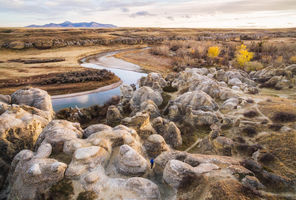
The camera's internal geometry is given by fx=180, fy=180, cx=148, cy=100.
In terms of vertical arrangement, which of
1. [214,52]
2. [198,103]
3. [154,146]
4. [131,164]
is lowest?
[198,103]

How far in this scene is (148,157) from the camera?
1207 cm

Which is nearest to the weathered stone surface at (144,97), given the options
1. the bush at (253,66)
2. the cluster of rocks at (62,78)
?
the cluster of rocks at (62,78)

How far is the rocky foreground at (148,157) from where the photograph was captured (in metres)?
7.41

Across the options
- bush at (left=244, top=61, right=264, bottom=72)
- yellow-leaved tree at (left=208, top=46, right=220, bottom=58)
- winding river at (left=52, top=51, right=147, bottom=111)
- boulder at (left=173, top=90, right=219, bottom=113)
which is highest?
yellow-leaved tree at (left=208, top=46, right=220, bottom=58)

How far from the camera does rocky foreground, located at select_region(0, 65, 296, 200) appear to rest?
7.41m

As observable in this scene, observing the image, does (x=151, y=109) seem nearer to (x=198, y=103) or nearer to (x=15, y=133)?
(x=198, y=103)

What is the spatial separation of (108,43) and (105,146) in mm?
83628

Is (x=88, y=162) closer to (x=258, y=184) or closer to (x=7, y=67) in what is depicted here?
(x=258, y=184)

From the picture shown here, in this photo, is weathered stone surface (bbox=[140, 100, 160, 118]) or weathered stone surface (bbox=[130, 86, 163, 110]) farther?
weathered stone surface (bbox=[130, 86, 163, 110])

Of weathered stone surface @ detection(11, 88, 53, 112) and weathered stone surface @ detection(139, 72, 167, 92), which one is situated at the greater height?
weathered stone surface @ detection(11, 88, 53, 112)

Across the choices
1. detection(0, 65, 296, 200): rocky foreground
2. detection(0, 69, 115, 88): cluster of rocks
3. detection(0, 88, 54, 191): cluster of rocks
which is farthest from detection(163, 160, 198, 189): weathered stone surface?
detection(0, 69, 115, 88): cluster of rocks

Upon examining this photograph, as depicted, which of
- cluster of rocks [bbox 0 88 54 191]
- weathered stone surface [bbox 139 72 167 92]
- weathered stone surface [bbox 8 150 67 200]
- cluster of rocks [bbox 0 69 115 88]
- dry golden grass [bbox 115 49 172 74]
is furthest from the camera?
dry golden grass [bbox 115 49 172 74]

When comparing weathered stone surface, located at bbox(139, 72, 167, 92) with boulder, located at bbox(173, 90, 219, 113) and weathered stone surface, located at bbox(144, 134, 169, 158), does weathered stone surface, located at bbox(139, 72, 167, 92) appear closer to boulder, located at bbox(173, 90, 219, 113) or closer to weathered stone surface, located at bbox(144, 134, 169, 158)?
boulder, located at bbox(173, 90, 219, 113)

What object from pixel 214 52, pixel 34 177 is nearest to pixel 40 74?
pixel 34 177
